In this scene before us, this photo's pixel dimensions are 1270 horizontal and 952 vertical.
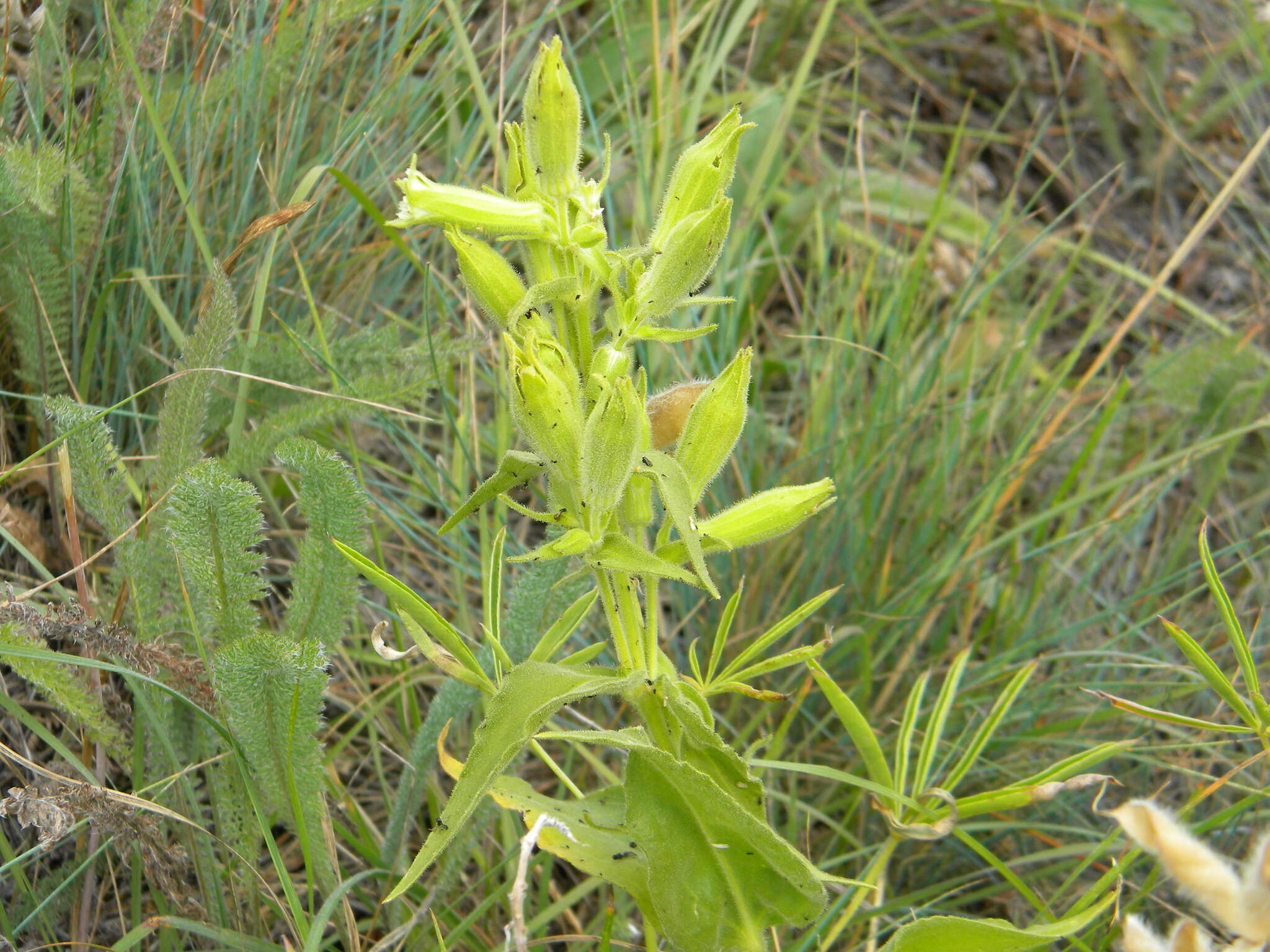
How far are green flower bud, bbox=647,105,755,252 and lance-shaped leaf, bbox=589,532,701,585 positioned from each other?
351 millimetres

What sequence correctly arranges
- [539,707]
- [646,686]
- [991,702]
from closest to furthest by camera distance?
[539,707] < [646,686] < [991,702]

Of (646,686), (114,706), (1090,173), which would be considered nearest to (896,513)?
(646,686)

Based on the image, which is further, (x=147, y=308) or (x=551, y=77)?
(x=147, y=308)

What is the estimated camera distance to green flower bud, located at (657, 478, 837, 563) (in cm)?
128

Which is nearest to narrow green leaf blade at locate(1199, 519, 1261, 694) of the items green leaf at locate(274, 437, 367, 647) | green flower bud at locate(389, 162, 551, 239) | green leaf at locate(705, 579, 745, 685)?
green leaf at locate(705, 579, 745, 685)

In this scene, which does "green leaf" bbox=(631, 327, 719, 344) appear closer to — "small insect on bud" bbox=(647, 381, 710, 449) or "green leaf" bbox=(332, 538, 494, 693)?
"small insect on bud" bbox=(647, 381, 710, 449)

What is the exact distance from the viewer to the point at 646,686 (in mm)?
1227

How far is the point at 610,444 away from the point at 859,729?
0.57m

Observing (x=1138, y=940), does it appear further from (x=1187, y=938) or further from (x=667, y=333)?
(x=667, y=333)

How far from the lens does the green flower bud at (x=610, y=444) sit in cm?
113

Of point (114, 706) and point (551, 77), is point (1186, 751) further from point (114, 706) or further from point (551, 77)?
point (114, 706)

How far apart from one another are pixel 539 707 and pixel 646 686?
164mm

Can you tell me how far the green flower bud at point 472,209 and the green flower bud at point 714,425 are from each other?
27 cm

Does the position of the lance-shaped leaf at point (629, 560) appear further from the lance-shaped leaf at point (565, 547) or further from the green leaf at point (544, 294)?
the green leaf at point (544, 294)
